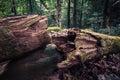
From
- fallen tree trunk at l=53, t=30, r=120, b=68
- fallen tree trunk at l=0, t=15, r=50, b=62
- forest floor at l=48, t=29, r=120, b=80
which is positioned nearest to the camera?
fallen tree trunk at l=53, t=30, r=120, b=68

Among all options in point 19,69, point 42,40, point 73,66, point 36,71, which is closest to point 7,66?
point 19,69

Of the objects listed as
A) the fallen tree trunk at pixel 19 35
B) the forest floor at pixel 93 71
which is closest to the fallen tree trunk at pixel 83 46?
the forest floor at pixel 93 71

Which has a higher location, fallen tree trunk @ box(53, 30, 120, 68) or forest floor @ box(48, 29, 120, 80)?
fallen tree trunk @ box(53, 30, 120, 68)

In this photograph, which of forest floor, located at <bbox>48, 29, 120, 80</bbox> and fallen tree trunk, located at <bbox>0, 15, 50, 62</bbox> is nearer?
forest floor, located at <bbox>48, 29, 120, 80</bbox>

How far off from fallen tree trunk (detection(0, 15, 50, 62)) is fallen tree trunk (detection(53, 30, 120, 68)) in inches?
55.9

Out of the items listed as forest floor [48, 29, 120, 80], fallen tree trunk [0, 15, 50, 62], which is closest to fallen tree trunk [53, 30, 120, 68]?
forest floor [48, 29, 120, 80]

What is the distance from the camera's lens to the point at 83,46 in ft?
28.9

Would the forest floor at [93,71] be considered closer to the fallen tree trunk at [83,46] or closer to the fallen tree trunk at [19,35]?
the fallen tree trunk at [83,46]

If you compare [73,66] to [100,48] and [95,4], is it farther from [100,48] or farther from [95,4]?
[95,4]

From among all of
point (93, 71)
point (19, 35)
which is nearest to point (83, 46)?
point (93, 71)

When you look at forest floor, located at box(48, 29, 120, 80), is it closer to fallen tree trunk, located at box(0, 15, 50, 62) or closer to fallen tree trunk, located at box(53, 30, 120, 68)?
fallen tree trunk, located at box(53, 30, 120, 68)

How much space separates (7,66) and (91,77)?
15.4 ft

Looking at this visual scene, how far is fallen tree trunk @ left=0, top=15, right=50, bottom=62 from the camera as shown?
9.39 metres

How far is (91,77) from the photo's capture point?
862 centimetres
